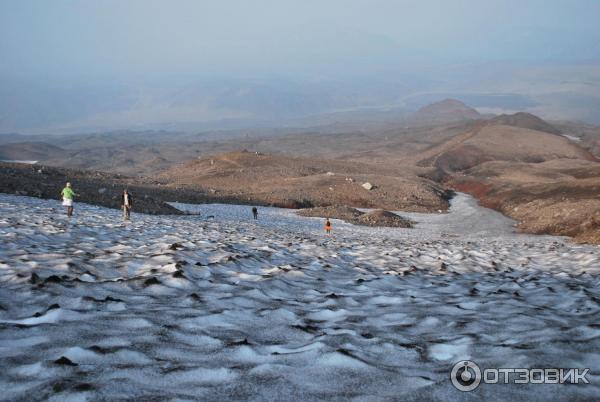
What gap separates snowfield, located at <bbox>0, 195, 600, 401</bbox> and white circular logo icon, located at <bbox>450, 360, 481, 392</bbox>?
0.34 ft

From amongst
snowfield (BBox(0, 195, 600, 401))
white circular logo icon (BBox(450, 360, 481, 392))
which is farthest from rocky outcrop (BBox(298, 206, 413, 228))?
white circular logo icon (BBox(450, 360, 481, 392))

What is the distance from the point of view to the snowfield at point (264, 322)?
4723 mm

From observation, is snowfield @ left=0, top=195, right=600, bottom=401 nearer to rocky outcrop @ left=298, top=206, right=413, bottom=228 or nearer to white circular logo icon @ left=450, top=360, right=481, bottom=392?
white circular logo icon @ left=450, top=360, right=481, bottom=392

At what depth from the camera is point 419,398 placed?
4543mm

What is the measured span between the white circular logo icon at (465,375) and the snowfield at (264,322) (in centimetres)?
10

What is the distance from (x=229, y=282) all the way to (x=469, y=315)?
13.2ft

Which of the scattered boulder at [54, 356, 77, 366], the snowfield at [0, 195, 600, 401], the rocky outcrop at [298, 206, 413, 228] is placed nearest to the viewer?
the snowfield at [0, 195, 600, 401]

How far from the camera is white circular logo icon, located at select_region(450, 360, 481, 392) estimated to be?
189 inches

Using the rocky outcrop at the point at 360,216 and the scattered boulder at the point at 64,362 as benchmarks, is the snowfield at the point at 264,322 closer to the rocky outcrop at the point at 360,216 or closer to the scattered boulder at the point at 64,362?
the scattered boulder at the point at 64,362

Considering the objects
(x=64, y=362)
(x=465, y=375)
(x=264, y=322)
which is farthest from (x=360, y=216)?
(x=64, y=362)

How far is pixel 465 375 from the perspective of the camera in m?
5.05

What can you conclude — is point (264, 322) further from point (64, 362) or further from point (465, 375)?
point (465, 375)

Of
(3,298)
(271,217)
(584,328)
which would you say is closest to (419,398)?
(584,328)

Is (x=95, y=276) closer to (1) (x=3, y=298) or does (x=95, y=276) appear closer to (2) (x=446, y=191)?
(1) (x=3, y=298)
